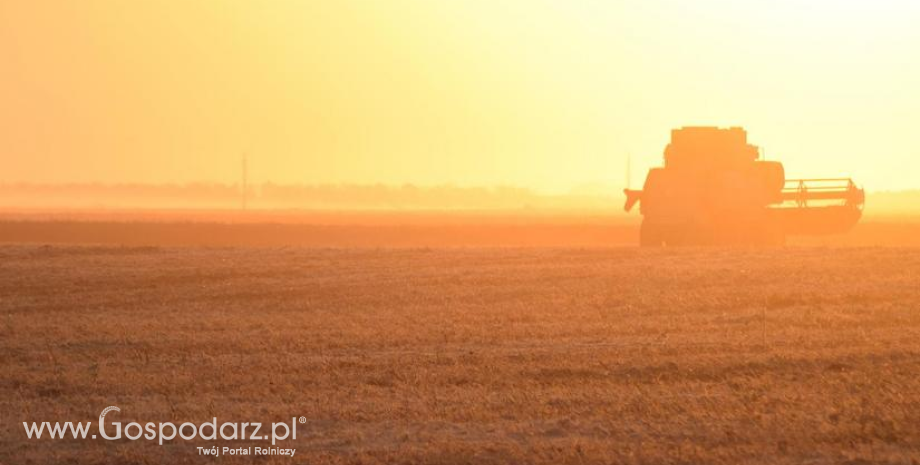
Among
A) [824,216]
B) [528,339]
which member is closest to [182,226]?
[824,216]

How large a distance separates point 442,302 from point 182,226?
43.6m

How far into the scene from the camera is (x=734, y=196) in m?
33.2

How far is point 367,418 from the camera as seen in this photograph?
40.3 ft

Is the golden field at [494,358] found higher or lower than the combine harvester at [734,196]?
lower

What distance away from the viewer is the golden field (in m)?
11.4

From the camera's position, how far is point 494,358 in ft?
51.0

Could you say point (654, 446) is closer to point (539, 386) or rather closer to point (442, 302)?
point (539, 386)

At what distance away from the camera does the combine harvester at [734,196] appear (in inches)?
1308

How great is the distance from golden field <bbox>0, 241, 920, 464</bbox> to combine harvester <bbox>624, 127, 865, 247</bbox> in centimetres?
626

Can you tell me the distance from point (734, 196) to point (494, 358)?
62.5 feet

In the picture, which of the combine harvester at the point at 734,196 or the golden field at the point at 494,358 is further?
the combine harvester at the point at 734,196

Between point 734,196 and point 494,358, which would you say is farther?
point 734,196

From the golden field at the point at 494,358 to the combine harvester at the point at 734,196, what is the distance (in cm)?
626

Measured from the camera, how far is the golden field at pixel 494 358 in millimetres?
11383
